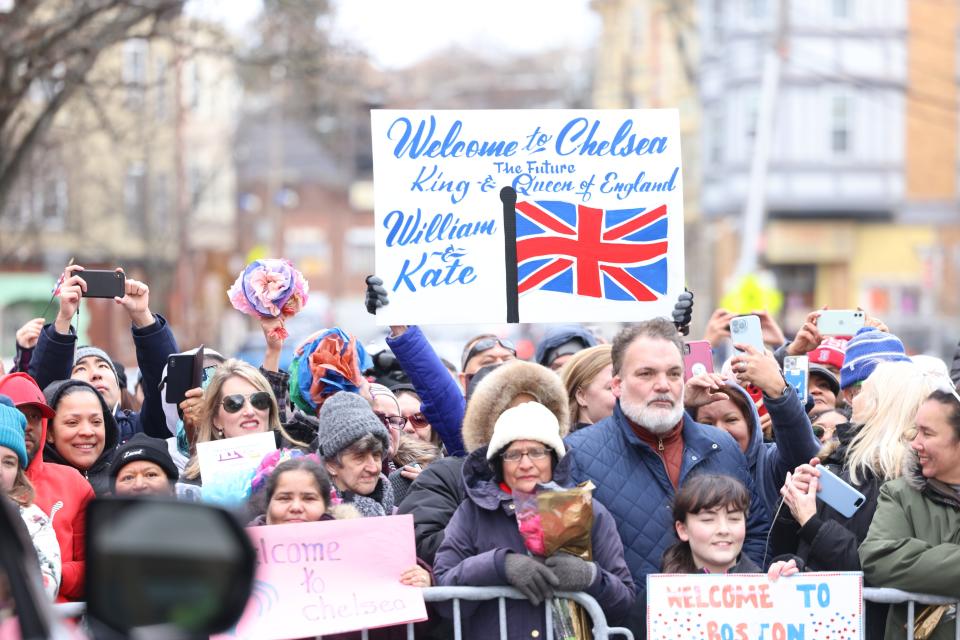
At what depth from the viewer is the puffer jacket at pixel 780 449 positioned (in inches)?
213

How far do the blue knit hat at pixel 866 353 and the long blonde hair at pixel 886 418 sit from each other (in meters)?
0.90

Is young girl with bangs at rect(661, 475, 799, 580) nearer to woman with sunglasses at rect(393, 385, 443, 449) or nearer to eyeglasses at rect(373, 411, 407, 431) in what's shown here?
eyeglasses at rect(373, 411, 407, 431)

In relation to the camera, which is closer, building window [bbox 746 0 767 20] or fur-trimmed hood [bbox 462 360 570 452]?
fur-trimmed hood [bbox 462 360 570 452]

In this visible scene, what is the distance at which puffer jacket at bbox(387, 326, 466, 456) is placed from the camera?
607 centimetres

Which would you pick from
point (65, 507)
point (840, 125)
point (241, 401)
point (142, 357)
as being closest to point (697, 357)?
point (241, 401)

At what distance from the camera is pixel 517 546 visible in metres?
5.14

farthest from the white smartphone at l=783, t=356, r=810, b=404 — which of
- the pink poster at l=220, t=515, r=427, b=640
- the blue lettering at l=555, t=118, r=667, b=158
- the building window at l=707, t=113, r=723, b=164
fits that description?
the building window at l=707, t=113, r=723, b=164

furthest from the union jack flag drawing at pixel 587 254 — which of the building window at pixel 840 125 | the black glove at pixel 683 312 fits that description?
the building window at pixel 840 125

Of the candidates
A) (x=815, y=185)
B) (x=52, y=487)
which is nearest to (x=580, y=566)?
(x=52, y=487)

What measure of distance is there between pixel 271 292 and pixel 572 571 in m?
2.46

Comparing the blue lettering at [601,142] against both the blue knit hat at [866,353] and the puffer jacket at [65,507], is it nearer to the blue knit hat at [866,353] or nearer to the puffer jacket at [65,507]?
the blue knit hat at [866,353]

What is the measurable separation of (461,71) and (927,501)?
75122mm

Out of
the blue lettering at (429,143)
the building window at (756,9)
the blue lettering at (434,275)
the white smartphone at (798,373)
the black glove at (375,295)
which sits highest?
the building window at (756,9)

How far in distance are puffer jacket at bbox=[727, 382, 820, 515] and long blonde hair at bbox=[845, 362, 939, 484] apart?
17 cm
